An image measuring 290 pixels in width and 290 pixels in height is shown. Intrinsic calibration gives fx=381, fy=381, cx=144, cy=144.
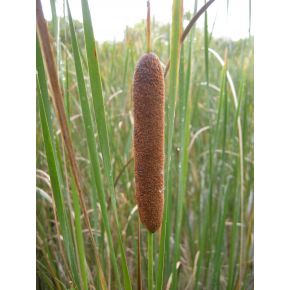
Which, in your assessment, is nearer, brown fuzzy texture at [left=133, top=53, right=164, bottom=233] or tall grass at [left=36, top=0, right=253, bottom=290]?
brown fuzzy texture at [left=133, top=53, right=164, bottom=233]

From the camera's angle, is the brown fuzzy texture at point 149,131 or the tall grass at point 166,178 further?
the tall grass at point 166,178
